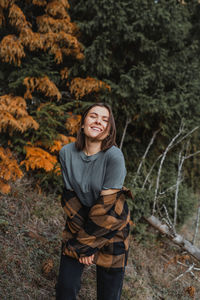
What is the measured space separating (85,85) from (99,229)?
3632mm

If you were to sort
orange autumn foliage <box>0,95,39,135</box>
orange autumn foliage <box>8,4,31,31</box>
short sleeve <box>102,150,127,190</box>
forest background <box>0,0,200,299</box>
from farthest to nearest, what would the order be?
forest background <box>0,0,200,299</box>
orange autumn foliage <box>8,4,31,31</box>
orange autumn foliage <box>0,95,39,135</box>
short sleeve <box>102,150,127,190</box>

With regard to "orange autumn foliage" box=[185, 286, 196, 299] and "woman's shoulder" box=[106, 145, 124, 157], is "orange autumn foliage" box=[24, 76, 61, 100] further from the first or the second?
"orange autumn foliage" box=[185, 286, 196, 299]

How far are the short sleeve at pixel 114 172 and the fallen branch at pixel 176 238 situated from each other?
3.36m

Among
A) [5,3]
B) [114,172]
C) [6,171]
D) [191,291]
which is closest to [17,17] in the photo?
[5,3]

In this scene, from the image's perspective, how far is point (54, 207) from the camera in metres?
4.14

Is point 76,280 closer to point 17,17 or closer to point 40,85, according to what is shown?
point 40,85

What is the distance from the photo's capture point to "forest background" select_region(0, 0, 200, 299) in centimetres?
413

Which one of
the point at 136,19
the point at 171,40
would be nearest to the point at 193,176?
the point at 171,40

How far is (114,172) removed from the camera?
5.93 feet

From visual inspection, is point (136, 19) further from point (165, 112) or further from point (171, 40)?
point (165, 112)

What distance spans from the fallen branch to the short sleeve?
3.36 m

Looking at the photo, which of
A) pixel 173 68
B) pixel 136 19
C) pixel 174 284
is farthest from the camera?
pixel 173 68

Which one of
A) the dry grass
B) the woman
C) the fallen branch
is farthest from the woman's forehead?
the fallen branch

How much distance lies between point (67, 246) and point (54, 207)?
2.29 meters
